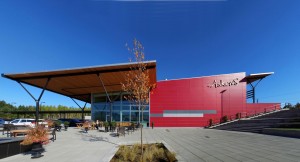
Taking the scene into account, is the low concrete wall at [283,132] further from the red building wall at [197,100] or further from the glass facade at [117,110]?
the glass facade at [117,110]

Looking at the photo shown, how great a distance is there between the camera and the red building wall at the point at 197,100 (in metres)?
33.3

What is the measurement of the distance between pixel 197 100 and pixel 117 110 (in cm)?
1127

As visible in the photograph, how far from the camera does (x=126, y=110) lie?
34.0 metres

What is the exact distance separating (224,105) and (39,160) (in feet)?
93.3

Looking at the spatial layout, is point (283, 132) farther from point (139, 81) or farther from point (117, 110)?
point (117, 110)

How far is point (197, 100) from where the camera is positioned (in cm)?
3328

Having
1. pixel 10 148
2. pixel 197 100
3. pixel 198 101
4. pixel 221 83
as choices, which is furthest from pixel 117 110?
pixel 10 148

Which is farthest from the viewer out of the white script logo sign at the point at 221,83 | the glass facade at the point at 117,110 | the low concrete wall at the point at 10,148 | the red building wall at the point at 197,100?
the glass facade at the point at 117,110

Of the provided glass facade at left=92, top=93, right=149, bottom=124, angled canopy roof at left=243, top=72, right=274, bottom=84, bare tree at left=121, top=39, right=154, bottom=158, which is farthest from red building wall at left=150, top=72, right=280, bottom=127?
bare tree at left=121, top=39, right=154, bottom=158

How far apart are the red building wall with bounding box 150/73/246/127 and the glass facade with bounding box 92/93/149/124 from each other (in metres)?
2.30

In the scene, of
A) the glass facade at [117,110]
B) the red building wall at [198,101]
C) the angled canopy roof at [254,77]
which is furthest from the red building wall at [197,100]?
the glass facade at [117,110]

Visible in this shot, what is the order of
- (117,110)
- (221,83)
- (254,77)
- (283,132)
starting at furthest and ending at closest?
(254,77) < (117,110) < (221,83) < (283,132)

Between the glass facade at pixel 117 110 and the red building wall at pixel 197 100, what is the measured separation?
230 cm

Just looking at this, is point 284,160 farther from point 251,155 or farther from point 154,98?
point 154,98
